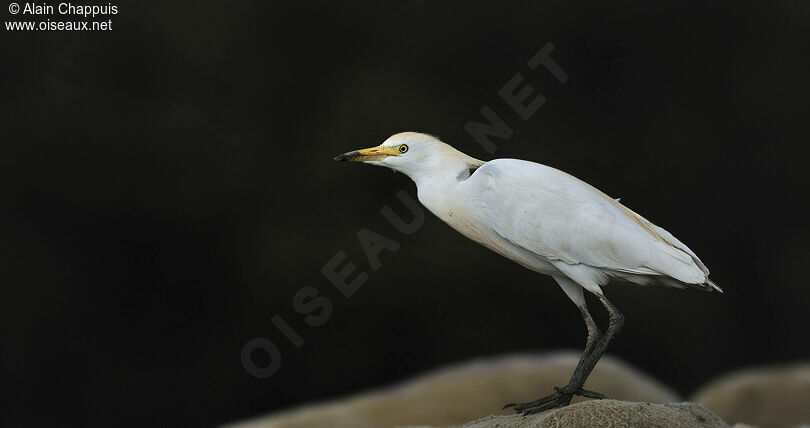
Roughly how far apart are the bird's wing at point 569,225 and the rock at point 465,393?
110 cm

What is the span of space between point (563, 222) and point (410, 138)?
1.09 feet

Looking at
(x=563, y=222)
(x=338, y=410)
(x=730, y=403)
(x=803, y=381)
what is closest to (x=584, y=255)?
(x=563, y=222)

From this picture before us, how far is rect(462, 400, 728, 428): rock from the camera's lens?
141 cm

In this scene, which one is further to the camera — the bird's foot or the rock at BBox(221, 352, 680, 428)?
the rock at BBox(221, 352, 680, 428)

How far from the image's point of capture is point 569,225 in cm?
157

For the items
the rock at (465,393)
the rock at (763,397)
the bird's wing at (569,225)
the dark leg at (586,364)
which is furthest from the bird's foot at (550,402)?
the rock at (763,397)

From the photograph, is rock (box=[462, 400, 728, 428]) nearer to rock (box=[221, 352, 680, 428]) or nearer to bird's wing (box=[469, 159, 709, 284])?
bird's wing (box=[469, 159, 709, 284])

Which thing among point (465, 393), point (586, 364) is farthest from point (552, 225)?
point (465, 393)

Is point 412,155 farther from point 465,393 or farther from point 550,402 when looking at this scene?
point 465,393

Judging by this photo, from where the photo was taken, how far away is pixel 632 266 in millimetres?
1551

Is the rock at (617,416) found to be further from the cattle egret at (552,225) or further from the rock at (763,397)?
the rock at (763,397)

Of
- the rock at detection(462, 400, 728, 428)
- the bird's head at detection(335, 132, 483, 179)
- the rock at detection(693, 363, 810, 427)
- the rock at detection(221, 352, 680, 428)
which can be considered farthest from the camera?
the rock at detection(693, 363, 810, 427)

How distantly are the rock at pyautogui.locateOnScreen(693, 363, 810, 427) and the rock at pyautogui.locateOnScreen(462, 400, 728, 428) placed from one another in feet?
5.24

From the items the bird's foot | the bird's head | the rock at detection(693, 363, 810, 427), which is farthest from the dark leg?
the rock at detection(693, 363, 810, 427)
